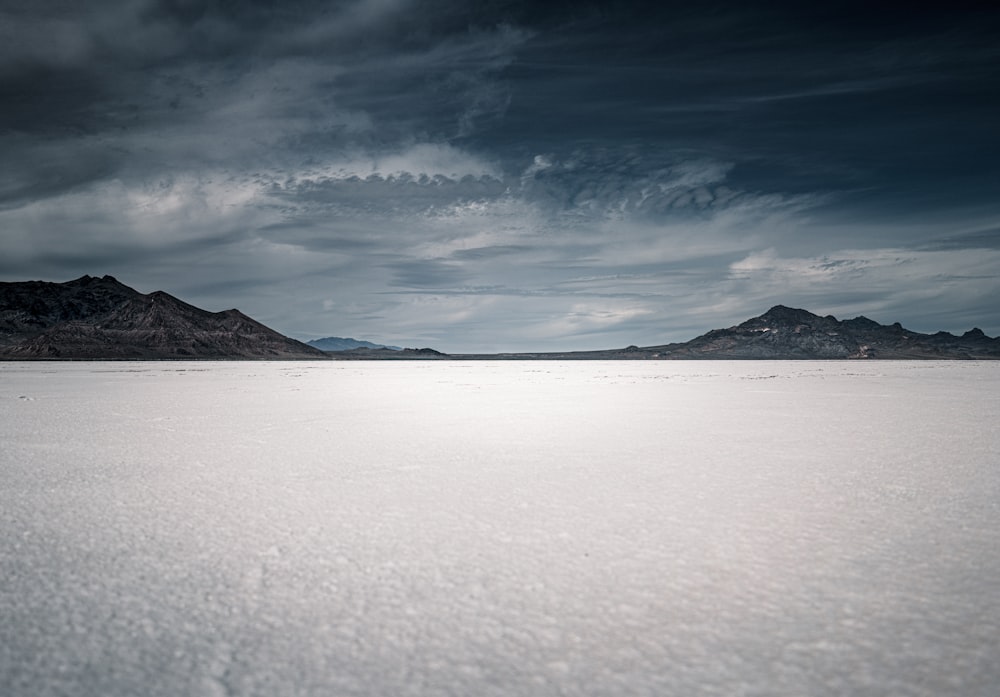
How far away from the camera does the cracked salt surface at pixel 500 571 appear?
303 centimetres

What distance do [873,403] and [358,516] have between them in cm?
1695

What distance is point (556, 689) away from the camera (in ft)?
9.34

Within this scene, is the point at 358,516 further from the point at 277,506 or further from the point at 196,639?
the point at 196,639

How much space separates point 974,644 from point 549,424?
9.98 metres

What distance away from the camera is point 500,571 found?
4.32 m

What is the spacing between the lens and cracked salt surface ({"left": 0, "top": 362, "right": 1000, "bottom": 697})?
119 inches

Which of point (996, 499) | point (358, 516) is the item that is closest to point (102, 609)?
point (358, 516)

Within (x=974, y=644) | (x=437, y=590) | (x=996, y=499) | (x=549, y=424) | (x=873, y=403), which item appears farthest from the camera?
(x=873, y=403)

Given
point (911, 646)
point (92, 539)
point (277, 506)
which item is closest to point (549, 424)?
point (277, 506)

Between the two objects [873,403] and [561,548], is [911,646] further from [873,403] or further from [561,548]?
[873,403]

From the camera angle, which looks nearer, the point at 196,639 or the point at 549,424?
the point at 196,639

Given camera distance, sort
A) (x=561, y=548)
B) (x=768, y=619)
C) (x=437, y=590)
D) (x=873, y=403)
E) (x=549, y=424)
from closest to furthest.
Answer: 1. (x=768, y=619)
2. (x=437, y=590)
3. (x=561, y=548)
4. (x=549, y=424)
5. (x=873, y=403)

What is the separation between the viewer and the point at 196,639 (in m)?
3.32

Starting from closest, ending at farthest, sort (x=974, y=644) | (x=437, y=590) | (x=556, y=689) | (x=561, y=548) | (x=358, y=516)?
(x=556, y=689), (x=974, y=644), (x=437, y=590), (x=561, y=548), (x=358, y=516)
